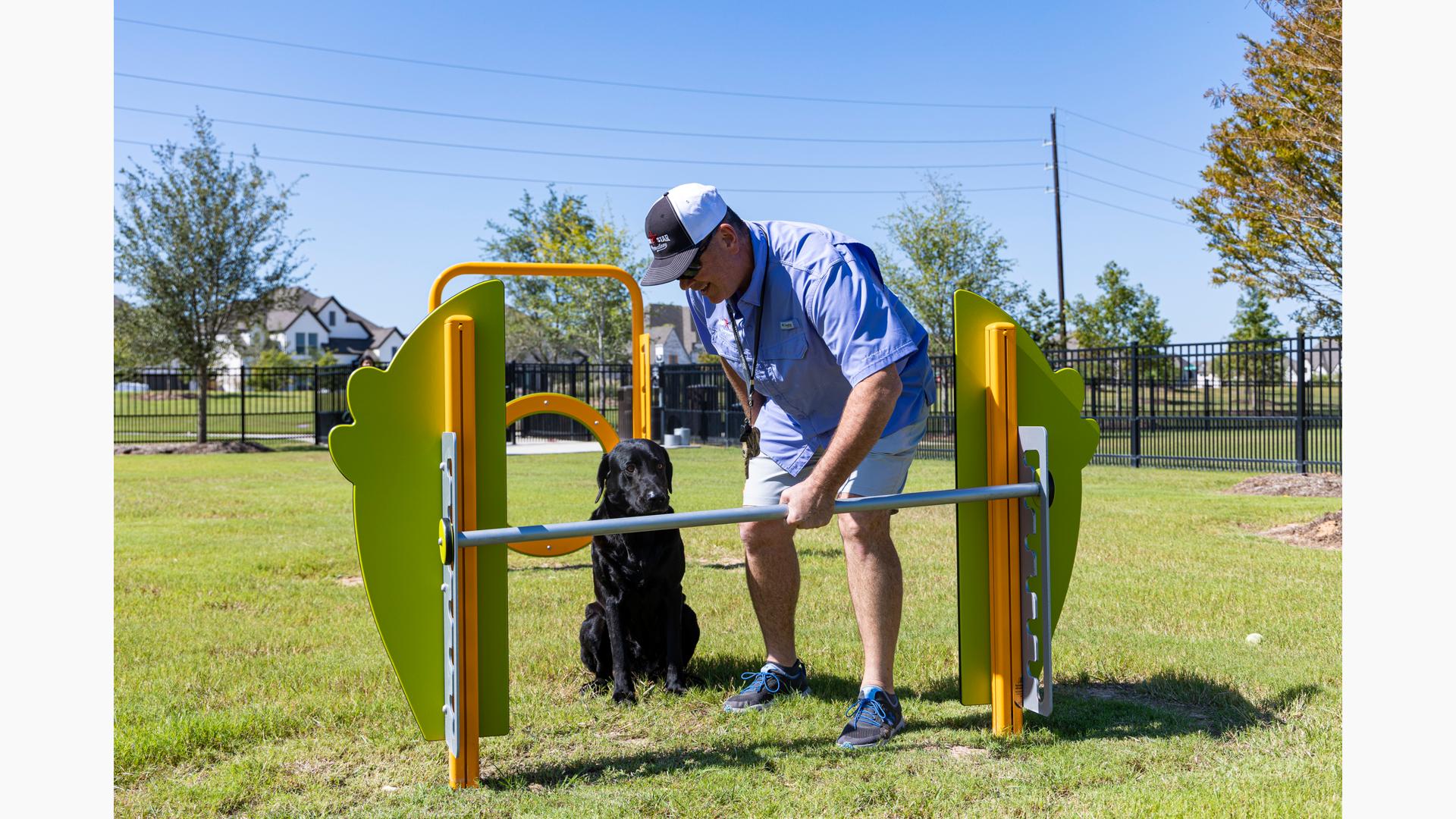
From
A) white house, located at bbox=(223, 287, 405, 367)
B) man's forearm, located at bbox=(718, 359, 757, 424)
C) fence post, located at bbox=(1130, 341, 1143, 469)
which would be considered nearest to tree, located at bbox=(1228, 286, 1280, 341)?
fence post, located at bbox=(1130, 341, 1143, 469)

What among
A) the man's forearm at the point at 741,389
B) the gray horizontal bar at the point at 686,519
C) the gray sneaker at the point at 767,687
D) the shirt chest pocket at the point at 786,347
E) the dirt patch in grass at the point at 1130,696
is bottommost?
the dirt patch in grass at the point at 1130,696

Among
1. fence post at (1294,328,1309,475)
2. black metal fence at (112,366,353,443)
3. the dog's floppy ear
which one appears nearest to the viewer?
the dog's floppy ear

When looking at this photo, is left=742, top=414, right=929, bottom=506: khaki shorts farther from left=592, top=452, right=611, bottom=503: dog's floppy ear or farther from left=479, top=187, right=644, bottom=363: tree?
left=479, top=187, right=644, bottom=363: tree

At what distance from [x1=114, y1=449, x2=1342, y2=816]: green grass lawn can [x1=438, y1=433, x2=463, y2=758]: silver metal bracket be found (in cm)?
12

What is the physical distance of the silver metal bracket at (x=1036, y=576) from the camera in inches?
144

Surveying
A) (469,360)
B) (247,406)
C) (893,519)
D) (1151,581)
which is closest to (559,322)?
(247,406)

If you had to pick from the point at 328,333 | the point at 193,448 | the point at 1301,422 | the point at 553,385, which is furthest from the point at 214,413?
the point at 328,333

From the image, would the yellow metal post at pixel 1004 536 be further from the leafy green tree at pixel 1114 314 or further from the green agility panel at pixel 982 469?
the leafy green tree at pixel 1114 314

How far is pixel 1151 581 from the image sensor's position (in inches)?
262

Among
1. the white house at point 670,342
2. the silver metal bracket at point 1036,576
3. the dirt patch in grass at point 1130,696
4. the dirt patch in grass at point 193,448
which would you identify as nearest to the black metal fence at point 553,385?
the dirt patch in grass at point 193,448

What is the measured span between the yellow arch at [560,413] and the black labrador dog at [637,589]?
1.08 metres

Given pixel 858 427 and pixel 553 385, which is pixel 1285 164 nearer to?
pixel 858 427

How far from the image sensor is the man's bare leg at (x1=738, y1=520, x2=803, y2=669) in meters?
4.22

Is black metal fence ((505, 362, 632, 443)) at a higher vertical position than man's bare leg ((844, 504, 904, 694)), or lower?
higher
